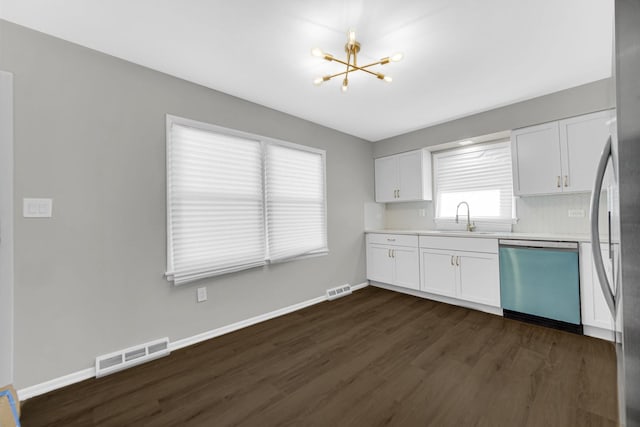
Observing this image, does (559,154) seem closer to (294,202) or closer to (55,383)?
(294,202)

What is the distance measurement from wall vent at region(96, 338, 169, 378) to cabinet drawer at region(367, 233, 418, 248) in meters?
3.08

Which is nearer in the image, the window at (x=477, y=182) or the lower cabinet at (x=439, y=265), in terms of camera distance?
the lower cabinet at (x=439, y=265)

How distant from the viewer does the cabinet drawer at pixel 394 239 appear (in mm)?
3773

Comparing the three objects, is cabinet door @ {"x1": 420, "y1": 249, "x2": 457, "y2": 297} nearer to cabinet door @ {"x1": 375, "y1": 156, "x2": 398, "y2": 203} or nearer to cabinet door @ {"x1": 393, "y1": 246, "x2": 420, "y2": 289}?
cabinet door @ {"x1": 393, "y1": 246, "x2": 420, "y2": 289}

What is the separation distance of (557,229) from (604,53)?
1.81 m

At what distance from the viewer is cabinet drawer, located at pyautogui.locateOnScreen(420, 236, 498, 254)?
3071 millimetres

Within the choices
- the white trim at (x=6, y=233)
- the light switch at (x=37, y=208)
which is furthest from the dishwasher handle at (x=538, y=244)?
the white trim at (x=6, y=233)

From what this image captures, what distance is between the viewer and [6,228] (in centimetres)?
172

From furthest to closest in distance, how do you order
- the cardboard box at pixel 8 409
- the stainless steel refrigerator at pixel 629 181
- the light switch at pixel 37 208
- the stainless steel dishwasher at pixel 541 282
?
the stainless steel dishwasher at pixel 541 282 < the light switch at pixel 37 208 < the cardboard box at pixel 8 409 < the stainless steel refrigerator at pixel 629 181

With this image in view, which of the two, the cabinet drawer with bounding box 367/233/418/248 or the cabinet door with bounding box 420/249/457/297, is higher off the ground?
the cabinet drawer with bounding box 367/233/418/248

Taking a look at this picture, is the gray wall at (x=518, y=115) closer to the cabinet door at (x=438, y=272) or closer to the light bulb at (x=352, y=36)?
the cabinet door at (x=438, y=272)

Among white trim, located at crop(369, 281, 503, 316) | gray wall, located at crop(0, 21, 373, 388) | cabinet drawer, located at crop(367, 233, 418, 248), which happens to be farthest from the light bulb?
white trim, located at crop(369, 281, 503, 316)

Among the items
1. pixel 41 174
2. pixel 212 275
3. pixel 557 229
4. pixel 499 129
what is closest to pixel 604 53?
pixel 499 129

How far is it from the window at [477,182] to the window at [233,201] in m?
2.04
